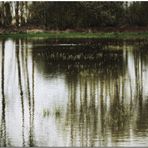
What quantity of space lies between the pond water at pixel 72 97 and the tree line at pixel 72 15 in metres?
1.17

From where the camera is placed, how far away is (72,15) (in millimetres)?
28688

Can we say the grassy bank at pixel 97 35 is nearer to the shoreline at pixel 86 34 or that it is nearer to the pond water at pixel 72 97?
the shoreline at pixel 86 34

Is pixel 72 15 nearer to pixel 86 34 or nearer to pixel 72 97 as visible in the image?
pixel 86 34

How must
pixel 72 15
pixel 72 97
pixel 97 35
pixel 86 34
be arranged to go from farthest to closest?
pixel 86 34, pixel 97 35, pixel 72 15, pixel 72 97

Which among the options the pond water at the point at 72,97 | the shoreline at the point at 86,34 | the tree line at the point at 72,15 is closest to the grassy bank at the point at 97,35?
the shoreline at the point at 86,34

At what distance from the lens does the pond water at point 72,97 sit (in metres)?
11.7

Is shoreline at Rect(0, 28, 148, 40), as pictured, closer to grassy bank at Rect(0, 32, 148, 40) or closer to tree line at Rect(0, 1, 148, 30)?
grassy bank at Rect(0, 32, 148, 40)

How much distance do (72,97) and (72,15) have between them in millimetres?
14231

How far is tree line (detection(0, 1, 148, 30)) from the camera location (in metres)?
20.0

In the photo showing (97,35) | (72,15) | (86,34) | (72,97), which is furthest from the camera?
(86,34)

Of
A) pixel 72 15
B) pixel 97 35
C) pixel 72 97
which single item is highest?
pixel 72 15

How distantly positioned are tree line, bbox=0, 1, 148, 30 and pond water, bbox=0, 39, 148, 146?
3.83ft

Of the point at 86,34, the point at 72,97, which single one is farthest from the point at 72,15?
the point at 72,97

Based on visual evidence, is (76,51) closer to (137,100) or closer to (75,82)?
(75,82)
